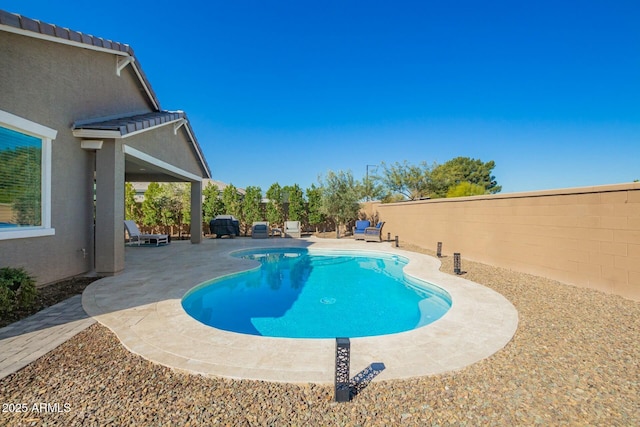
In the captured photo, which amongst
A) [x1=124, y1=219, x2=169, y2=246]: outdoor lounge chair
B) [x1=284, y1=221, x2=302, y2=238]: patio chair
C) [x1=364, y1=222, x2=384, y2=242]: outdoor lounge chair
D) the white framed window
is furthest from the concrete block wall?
[x1=124, y1=219, x2=169, y2=246]: outdoor lounge chair

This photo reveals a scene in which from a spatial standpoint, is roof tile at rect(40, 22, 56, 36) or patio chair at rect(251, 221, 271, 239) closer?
roof tile at rect(40, 22, 56, 36)

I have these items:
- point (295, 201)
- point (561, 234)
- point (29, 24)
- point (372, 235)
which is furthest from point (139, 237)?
point (561, 234)

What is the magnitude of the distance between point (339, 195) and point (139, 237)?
1221 cm

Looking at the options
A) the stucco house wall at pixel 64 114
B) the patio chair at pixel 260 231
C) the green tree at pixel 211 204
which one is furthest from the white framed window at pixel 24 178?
the green tree at pixel 211 204

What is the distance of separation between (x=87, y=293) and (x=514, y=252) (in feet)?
37.5

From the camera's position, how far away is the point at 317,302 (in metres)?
7.38

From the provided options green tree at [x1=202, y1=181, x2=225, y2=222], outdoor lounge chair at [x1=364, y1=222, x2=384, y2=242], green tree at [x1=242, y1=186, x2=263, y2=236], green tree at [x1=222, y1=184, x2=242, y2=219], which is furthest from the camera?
green tree at [x1=242, y1=186, x2=263, y2=236]

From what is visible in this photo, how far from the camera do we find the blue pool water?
582 cm

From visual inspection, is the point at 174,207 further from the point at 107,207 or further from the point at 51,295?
the point at 51,295

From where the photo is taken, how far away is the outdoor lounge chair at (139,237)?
14.9m

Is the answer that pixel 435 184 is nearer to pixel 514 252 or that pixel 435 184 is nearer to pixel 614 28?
pixel 614 28

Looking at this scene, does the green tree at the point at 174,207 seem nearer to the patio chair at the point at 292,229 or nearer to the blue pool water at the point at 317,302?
the patio chair at the point at 292,229

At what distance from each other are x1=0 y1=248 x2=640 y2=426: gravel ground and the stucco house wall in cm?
432

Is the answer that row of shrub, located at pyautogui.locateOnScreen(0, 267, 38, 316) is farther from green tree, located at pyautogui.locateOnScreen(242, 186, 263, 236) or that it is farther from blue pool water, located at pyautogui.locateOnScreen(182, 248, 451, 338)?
green tree, located at pyautogui.locateOnScreen(242, 186, 263, 236)
